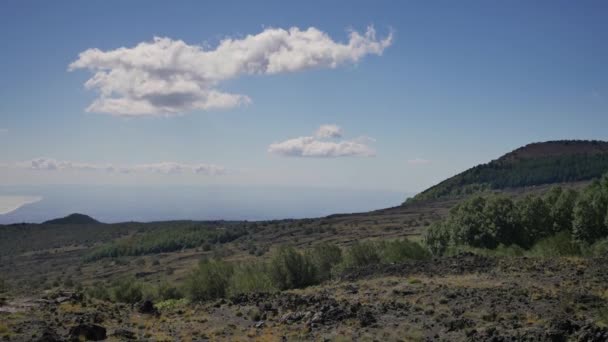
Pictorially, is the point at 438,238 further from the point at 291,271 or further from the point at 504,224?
the point at 291,271

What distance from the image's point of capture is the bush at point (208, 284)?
210 ft

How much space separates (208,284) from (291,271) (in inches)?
460

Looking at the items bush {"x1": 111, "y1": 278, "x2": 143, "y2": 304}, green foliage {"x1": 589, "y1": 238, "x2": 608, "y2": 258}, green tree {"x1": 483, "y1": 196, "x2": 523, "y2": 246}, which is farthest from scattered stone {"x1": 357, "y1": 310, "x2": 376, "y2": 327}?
bush {"x1": 111, "y1": 278, "x2": 143, "y2": 304}

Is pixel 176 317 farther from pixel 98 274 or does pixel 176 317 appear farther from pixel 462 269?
pixel 98 274

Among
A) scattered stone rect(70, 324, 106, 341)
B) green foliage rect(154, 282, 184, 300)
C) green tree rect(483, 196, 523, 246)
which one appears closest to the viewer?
scattered stone rect(70, 324, 106, 341)

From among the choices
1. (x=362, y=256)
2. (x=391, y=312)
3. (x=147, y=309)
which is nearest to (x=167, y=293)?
(x=362, y=256)

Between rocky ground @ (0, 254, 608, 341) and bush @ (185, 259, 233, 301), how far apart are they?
2276 centimetres

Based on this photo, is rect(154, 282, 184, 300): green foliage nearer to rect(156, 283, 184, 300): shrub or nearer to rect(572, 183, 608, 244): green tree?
rect(156, 283, 184, 300): shrub

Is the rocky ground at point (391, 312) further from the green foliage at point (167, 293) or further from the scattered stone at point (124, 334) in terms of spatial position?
the green foliage at point (167, 293)

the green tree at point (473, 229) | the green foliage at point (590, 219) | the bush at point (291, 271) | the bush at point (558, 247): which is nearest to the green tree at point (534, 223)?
the green tree at point (473, 229)

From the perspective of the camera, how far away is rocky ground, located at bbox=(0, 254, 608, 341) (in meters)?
24.5

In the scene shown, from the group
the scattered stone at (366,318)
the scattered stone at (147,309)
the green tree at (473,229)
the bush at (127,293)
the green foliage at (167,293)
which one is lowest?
the green foliage at (167,293)

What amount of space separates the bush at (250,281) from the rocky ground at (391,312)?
1459 centimetres

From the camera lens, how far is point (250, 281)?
56.8m
